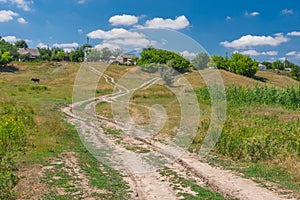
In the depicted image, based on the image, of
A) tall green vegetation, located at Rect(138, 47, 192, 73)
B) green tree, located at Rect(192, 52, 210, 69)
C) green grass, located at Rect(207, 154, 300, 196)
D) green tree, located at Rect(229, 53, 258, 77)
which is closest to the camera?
green grass, located at Rect(207, 154, 300, 196)

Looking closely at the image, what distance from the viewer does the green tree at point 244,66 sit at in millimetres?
83750

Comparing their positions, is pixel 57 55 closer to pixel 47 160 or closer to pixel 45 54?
pixel 45 54

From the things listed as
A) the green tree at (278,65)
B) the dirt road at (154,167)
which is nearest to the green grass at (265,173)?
the dirt road at (154,167)

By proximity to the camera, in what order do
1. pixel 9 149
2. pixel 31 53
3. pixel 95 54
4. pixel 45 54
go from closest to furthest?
pixel 9 149 < pixel 95 54 < pixel 45 54 < pixel 31 53

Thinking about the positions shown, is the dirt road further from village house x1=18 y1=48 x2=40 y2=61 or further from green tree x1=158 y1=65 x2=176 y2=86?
village house x1=18 y1=48 x2=40 y2=61

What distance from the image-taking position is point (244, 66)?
83750 mm

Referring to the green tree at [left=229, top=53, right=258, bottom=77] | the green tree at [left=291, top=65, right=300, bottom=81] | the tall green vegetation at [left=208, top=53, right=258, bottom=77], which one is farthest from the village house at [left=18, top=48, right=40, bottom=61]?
the green tree at [left=291, top=65, right=300, bottom=81]

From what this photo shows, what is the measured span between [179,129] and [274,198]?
929 centimetres

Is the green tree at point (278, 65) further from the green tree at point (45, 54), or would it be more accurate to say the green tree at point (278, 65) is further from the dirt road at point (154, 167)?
the dirt road at point (154, 167)

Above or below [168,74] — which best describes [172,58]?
above

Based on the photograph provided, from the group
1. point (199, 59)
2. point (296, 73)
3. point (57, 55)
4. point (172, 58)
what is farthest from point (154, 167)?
point (57, 55)

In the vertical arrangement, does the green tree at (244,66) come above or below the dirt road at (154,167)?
above

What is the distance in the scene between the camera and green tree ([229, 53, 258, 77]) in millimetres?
83750

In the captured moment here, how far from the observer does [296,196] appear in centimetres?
786
